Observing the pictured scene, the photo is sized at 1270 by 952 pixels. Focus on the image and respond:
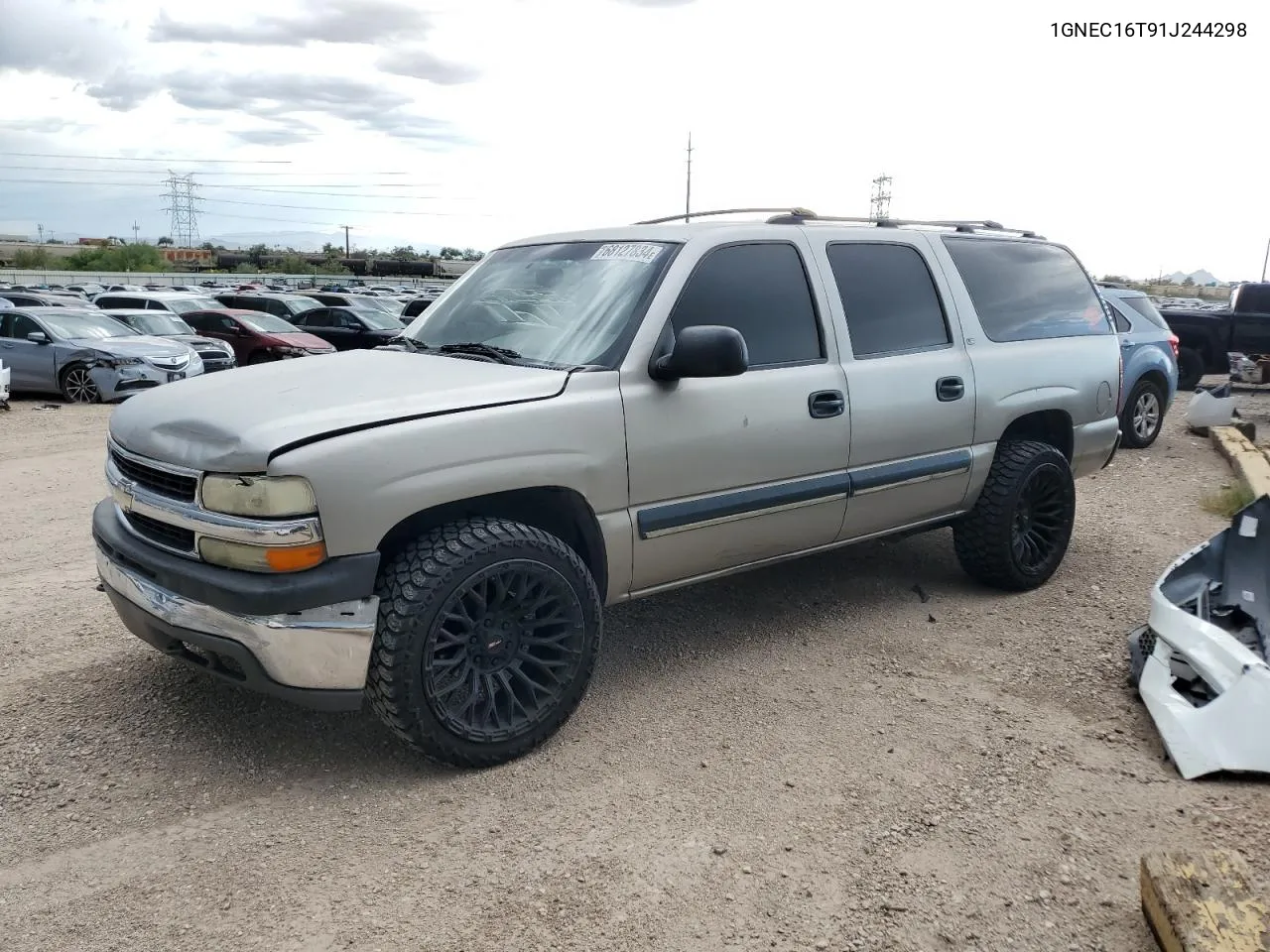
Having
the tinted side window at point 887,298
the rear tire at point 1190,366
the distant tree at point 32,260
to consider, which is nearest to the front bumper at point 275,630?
the tinted side window at point 887,298

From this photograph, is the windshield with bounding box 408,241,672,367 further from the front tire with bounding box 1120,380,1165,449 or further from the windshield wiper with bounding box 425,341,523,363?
the front tire with bounding box 1120,380,1165,449

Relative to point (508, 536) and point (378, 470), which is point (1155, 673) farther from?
point (378, 470)

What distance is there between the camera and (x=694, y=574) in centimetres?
409

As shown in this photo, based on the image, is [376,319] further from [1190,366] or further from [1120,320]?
[1190,366]

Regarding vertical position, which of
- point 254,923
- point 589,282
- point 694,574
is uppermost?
point 589,282

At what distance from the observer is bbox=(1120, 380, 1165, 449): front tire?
10469mm

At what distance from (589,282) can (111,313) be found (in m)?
16.1

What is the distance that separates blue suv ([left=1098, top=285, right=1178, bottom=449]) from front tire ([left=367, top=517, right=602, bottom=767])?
8.52 metres

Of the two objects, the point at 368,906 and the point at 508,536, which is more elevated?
the point at 508,536

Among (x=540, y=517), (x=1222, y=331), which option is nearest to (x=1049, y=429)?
(x=540, y=517)

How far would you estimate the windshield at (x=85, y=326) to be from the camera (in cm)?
1491

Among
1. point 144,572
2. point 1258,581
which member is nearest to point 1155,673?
point 1258,581

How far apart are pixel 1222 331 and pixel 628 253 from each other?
14.4 m

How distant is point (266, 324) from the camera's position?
19219mm
